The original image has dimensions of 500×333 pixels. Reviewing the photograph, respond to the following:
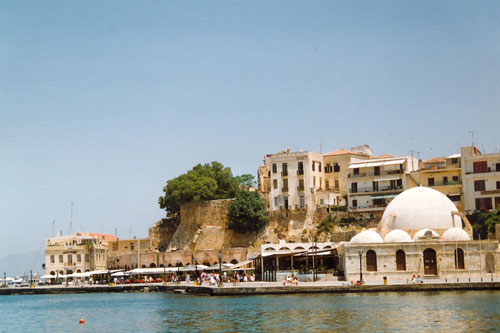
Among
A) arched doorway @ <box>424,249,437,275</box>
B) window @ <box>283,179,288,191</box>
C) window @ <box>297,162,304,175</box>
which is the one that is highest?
window @ <box>297,162,304,175</box>

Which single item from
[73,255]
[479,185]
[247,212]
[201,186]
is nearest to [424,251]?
[479,185]

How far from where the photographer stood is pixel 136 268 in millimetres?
75562

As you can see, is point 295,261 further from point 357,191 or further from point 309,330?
point 309,330

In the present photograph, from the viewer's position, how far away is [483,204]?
62844 mm

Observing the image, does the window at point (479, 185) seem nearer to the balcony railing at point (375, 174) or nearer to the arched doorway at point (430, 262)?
the balcony railing at point (375, 174)

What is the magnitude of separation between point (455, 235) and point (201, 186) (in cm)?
3183

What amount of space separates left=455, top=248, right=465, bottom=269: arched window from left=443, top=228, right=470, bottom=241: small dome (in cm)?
81

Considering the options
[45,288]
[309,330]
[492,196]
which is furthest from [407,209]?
[45,288]

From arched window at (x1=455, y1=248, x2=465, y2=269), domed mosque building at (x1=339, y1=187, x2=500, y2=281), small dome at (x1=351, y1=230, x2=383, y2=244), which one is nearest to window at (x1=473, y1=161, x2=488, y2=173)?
domed mosque building at (x1=339, y1=187, x2=500, y2=281)

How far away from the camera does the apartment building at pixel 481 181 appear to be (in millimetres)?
62500

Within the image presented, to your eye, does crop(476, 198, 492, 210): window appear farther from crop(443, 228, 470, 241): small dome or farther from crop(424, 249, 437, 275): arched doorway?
crop(424, 249, 437, 275): arched doorway

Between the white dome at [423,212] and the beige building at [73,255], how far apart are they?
117ft

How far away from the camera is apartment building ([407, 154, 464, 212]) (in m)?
65.6

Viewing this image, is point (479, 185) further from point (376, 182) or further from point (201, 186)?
Answer: point (201, 186)
